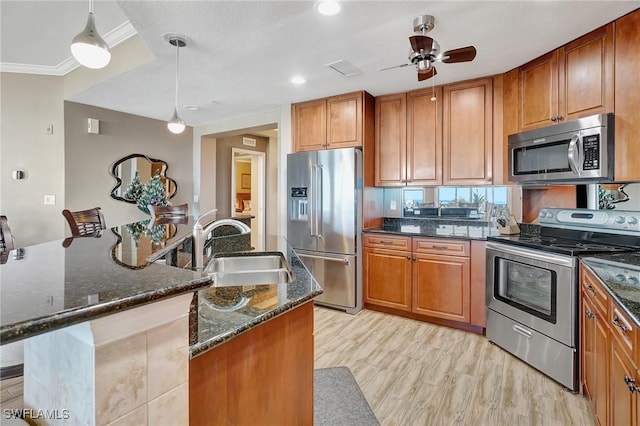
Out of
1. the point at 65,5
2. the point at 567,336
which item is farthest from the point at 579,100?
the point at 65,5

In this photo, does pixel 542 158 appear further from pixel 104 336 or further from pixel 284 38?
pixel 104 336

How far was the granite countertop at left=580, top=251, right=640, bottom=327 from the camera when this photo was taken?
1165 mm

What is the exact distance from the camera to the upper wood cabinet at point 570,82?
7.37ft

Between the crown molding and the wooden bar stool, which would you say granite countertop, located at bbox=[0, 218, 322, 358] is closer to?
the wooden bar stool

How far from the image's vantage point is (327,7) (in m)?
2.00

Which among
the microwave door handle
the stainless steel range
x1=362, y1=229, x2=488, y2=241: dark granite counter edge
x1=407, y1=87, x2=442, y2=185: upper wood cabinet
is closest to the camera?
the stainless steel range

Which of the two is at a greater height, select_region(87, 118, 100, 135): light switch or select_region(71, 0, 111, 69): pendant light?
select_region(87, 118, 100, 135): light switch

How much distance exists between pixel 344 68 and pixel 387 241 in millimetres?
1745

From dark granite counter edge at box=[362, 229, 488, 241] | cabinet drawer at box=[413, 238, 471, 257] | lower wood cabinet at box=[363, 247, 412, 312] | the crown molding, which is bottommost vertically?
lower wood cabinet at box=[363, 247, 412, 312]

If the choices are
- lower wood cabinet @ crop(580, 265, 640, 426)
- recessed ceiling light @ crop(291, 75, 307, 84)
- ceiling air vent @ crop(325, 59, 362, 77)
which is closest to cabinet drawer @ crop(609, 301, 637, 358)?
lower wood cabinet @ crop(580, 265, 640, 426)

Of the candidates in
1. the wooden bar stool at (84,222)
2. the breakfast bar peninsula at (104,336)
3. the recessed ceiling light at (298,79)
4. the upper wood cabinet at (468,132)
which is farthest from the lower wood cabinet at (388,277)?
the breakfast bar peninsula at (104,336)

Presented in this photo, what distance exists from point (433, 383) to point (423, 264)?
123 cm

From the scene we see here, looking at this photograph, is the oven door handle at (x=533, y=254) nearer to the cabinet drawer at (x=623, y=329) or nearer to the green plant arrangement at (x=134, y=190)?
the cabinet drawer at (x=623, y=329)

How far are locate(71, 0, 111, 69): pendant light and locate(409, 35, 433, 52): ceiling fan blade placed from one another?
174cm
